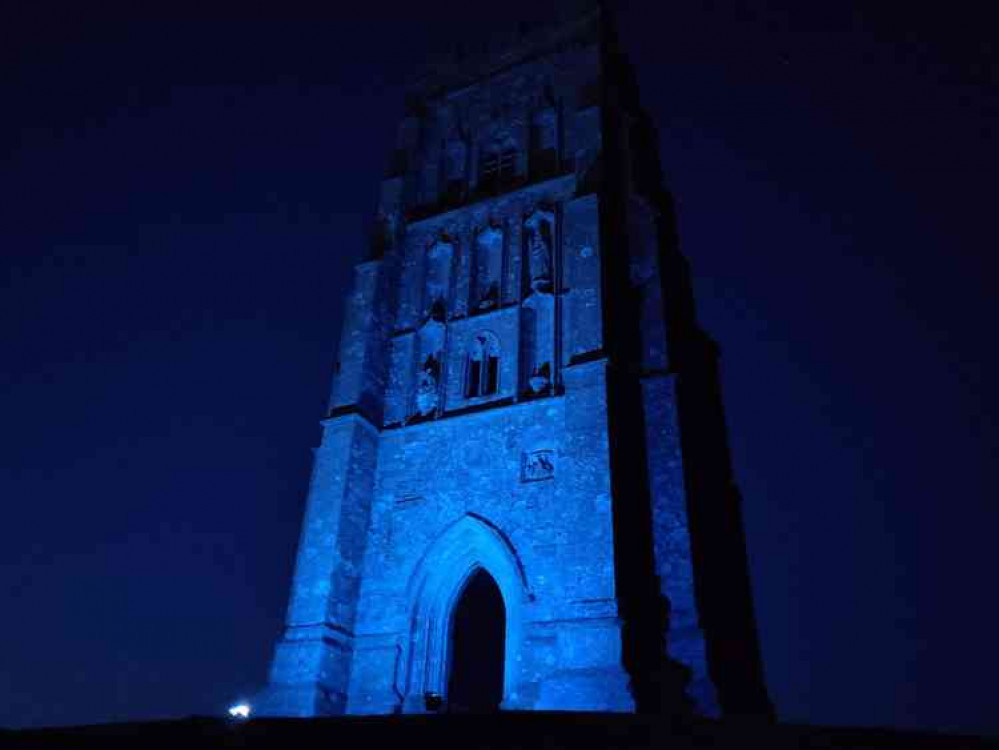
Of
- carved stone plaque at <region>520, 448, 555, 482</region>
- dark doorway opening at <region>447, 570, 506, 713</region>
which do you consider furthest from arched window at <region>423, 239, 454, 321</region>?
dark doorway opening at <region>447, 570, 506, 713</region>

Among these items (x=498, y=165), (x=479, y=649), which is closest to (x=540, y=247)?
(x=498, y=165)

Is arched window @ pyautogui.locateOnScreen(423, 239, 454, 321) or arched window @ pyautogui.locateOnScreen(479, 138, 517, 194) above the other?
arched window @ pyautogui.locateOnScreen(479, 138, 517, 194)

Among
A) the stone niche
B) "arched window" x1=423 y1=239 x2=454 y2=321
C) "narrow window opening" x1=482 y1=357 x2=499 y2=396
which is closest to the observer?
the stone niche

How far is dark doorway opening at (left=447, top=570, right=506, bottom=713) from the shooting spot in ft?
60.2

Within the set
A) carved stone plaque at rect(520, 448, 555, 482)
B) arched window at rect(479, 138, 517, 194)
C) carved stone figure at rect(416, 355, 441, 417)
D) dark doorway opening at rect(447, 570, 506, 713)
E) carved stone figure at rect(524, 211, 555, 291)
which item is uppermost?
arched window at rect(479, 138, 517, 194)

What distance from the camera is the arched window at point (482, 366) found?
720 inches

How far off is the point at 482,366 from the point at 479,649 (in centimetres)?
690

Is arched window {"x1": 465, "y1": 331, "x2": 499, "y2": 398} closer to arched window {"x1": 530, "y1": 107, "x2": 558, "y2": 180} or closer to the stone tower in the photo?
the stone tower

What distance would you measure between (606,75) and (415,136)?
19.8 feet

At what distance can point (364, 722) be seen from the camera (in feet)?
28.5

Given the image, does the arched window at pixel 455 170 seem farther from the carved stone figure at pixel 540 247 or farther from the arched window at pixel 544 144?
the carved stone figure at pixel 540 247

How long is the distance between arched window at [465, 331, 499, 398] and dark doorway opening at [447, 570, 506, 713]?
4.25 m

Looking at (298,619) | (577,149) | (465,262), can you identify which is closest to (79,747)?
(298,619)

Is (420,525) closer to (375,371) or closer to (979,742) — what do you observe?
(375,371)
